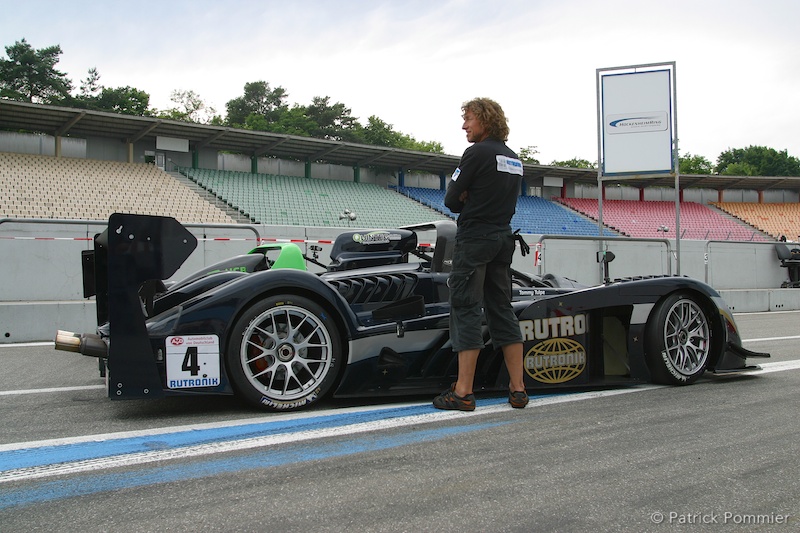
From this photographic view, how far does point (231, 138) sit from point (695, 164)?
249ft

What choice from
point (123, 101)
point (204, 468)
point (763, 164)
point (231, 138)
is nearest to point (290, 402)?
point (204, 468)

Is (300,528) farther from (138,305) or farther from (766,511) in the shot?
(138,305)

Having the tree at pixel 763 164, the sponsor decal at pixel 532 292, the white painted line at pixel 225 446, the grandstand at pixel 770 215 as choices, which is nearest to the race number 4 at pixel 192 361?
the white painted line at pixel 225 446

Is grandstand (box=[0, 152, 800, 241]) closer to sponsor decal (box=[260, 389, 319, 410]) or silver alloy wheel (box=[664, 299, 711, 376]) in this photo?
silver alloy wheel (box=[664, 299, 711, 376])

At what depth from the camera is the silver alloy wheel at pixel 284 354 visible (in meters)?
3.55

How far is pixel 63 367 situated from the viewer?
5469 mm

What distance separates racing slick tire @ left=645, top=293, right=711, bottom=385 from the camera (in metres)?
4.27

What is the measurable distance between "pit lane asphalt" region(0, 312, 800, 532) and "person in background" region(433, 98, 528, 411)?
9.3 inches

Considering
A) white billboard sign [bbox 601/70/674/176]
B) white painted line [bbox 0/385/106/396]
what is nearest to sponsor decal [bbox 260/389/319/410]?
white painted line [bbox 0/385/106/396]

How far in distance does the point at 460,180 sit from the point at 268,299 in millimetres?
1286

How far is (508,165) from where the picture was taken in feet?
12.4

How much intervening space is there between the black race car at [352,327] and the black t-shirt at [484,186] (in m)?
0.63

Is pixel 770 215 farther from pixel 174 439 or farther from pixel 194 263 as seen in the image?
pixel 174 439

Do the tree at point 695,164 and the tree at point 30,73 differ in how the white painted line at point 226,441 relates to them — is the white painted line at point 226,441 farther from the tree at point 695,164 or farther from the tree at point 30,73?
the tree at point 695,164
